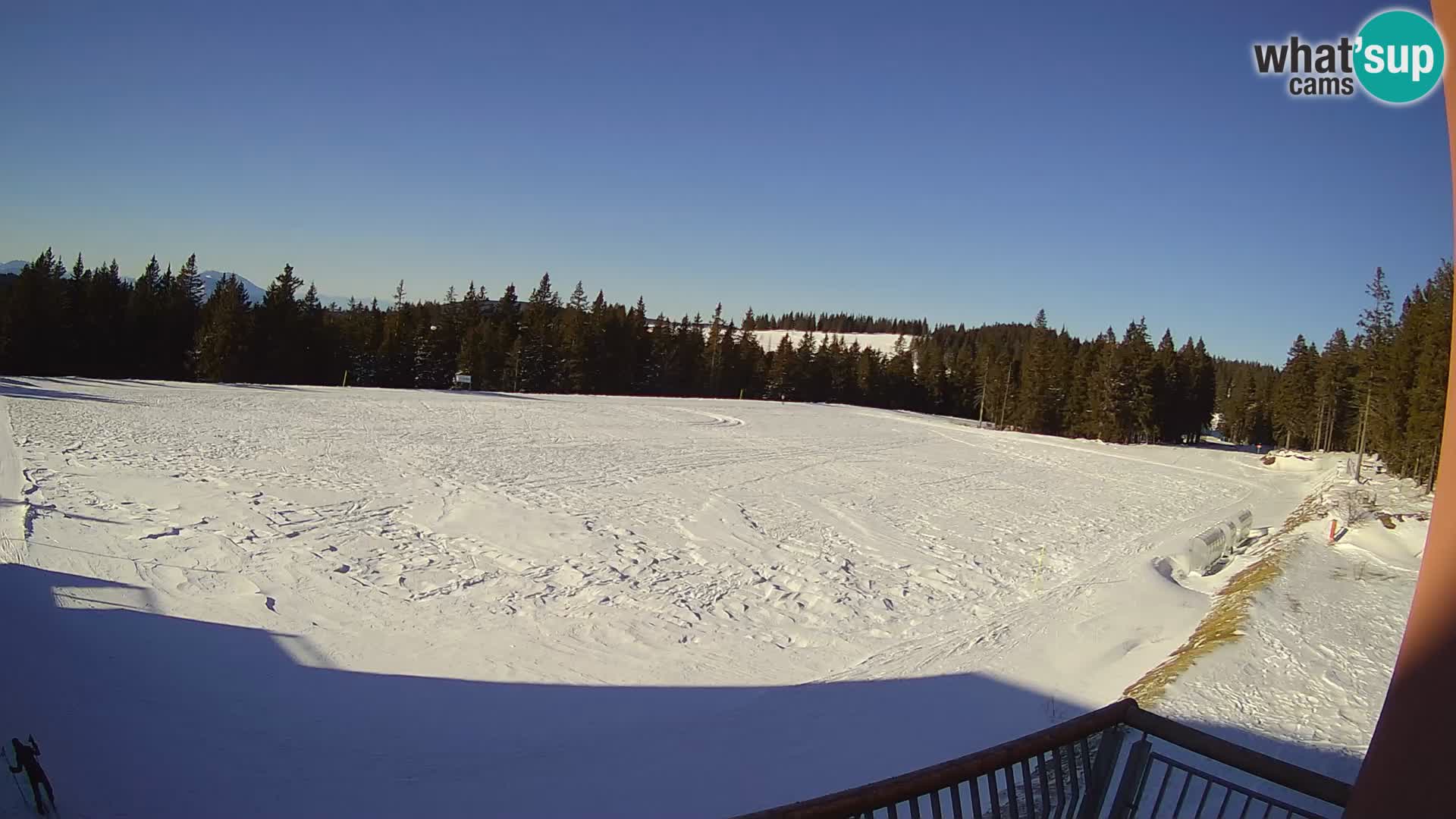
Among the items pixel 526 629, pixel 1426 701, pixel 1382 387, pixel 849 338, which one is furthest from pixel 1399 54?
pixel 849 338

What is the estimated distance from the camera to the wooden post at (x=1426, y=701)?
2072mm

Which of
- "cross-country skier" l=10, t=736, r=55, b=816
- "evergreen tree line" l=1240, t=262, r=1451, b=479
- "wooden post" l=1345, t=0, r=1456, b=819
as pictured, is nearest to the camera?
"wooden post" l=1345, t=0, r=1456, b=819

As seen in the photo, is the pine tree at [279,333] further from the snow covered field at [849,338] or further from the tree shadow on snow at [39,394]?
the snow covered field at [849,338]

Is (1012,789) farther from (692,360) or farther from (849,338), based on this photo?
(849,338)

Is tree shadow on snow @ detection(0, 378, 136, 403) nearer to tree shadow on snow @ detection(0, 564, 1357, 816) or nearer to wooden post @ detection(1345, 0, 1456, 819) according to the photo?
tree shadow on snow @ detection(0, 564, 1357, 816)

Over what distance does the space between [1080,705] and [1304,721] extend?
1875 millimetres

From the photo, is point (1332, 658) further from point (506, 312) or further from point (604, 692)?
point (506, 312)

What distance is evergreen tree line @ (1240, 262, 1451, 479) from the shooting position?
96.7 ft

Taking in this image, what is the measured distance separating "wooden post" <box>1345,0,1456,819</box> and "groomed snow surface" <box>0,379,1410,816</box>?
438cm

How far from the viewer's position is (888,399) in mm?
74438

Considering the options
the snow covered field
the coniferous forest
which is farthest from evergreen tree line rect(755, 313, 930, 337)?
the coniferous forest

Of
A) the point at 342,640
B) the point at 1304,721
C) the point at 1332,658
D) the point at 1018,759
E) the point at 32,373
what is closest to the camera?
the point at 1018,759

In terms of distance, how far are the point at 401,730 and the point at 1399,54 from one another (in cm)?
776

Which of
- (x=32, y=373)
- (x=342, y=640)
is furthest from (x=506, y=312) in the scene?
(x=342, y=640)
